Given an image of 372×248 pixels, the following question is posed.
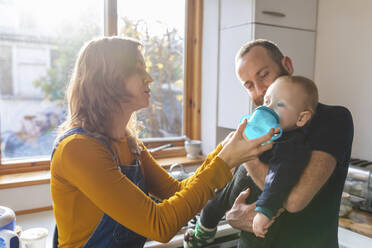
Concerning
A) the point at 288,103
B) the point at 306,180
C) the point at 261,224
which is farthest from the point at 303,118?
the point at 261,224

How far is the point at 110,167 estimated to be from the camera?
35.1 inches

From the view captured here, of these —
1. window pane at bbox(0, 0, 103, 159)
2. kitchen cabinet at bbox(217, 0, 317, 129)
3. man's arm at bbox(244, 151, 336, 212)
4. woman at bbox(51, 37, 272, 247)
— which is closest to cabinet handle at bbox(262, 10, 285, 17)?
kitchen cabinet at bbox(217, 0, 317, 129)

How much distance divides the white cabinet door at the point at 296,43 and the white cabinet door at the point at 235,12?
4.7 inches

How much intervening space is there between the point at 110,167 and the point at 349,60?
6.38 ft

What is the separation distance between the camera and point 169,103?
2.59 metres

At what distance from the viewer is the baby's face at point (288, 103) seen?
91 centimetres

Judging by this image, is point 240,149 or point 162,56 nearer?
point 240,149

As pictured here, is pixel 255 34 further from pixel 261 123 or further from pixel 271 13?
pixel 261 123

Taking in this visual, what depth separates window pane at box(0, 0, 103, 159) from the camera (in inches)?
75.6

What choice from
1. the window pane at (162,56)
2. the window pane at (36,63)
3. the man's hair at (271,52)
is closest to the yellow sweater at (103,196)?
the man's hair at (271,52)

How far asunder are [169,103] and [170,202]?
1709 millimetres

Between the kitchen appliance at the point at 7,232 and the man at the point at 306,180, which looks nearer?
the man at the point at 306,180

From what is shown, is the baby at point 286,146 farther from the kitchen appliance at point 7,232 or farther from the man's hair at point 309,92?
the kitchen appliance at point 7,232

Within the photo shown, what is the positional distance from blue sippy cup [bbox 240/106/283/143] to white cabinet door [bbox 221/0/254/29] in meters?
1.38
